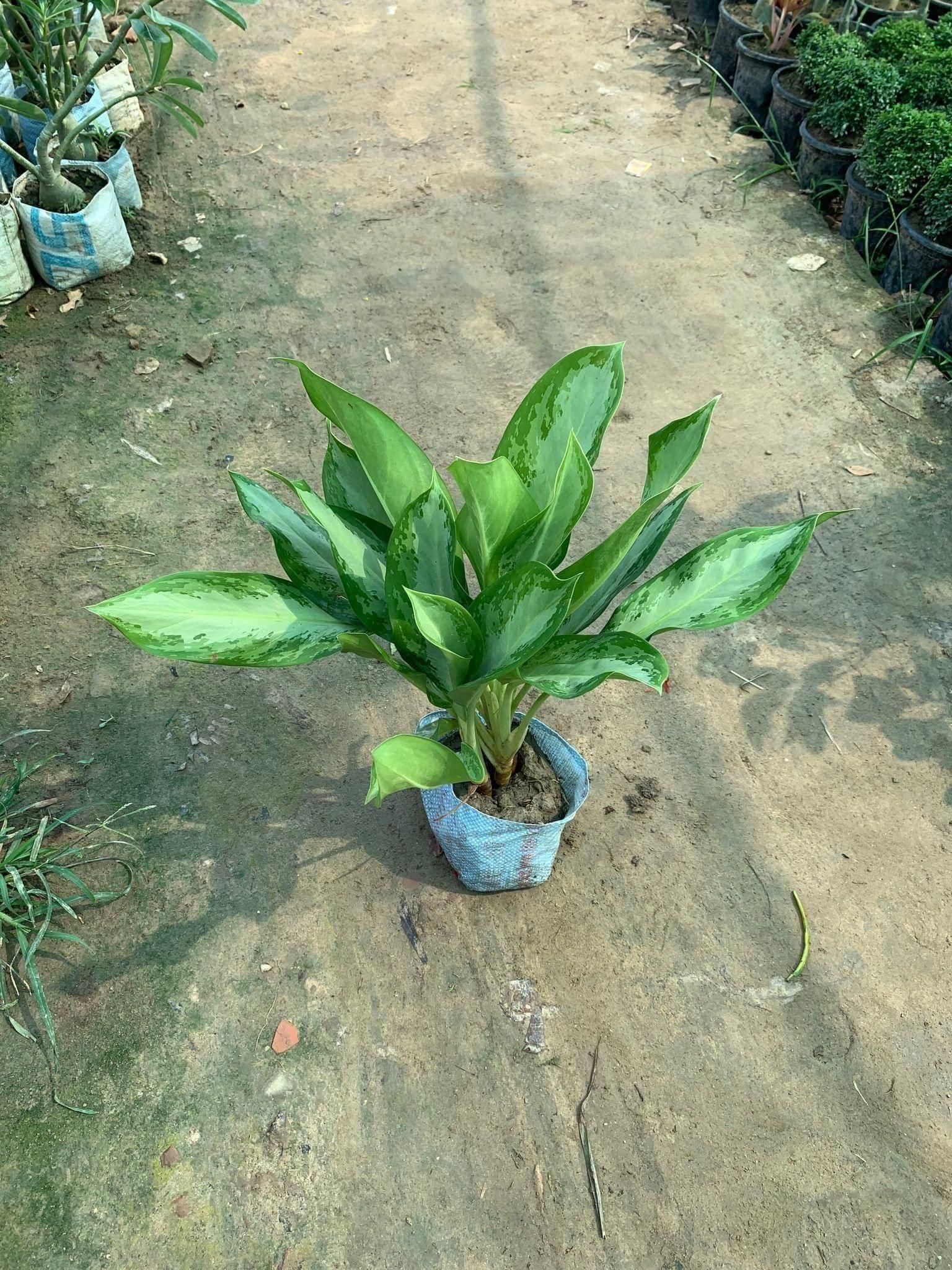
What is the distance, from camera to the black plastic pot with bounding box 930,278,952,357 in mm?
3244

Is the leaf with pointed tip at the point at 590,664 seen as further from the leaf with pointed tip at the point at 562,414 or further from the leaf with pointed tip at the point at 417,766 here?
the leaf with pointed tip at the point at 562,414

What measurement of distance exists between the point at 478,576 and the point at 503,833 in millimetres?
499

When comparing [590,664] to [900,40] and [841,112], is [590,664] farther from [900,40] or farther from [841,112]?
[900,40]

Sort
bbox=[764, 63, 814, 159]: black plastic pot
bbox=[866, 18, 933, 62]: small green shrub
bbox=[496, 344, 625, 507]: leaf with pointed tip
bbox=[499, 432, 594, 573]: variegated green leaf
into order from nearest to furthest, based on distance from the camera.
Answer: bbox=[499, 432, 594, 573]: variegated green leaf → bbox=[496, 344, 625, 507]: leaf with pointed tip → bbox=[866, 18, 933, 62]: small green shrub → bbox=[764, 63, 814, 159]: black plastic pot

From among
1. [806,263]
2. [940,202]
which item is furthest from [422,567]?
[806,263]

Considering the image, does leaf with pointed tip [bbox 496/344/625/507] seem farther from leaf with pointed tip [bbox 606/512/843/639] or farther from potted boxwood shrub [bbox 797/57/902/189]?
potted boxwood shrub [bbox 797/57/902/189]

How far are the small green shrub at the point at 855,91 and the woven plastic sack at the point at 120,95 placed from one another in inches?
107

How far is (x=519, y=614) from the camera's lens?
1.41 meters

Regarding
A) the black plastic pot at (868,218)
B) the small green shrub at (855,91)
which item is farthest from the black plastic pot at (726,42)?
the black plastic pot at (868,218)

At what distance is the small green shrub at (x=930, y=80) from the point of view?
11.6 feet

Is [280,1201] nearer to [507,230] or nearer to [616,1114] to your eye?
[616,1114]

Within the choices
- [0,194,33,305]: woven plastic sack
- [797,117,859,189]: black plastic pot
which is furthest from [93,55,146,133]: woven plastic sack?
[797,117,859,189]: black plastic pot

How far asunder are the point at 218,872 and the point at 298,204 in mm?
2930

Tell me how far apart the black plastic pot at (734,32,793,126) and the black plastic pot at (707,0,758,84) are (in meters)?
0.03
